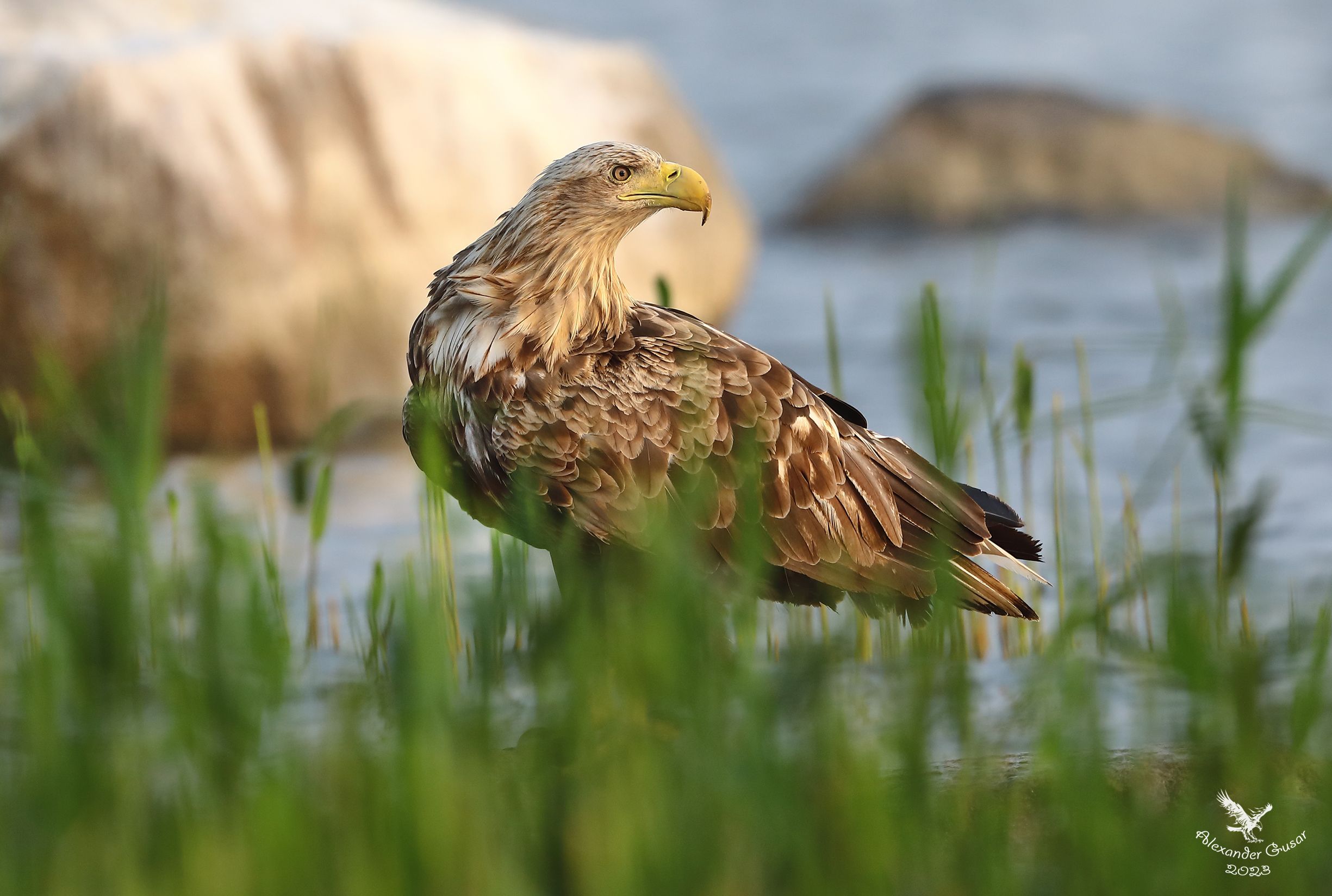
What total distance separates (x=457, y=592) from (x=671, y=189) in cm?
224

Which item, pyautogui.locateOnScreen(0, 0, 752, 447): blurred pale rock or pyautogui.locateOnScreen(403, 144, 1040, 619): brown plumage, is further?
pyautogui.locateOnScreen(0, 0, 752, 447): blurred pale rock

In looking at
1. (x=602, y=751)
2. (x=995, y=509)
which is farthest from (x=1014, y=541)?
(x=602, y=751)

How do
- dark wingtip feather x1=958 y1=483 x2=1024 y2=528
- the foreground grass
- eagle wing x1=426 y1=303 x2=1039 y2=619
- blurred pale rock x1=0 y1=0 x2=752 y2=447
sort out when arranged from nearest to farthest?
the foreground grass
eagle wing x1=426 y1=303 x2=1039 y2=619
dark wingtip feather x1=958 y1=483 x2=1024 y2=528
blurred pale rock x1=0 y1=0 x2=752 y2=447

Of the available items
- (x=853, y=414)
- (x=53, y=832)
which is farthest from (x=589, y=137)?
(x=53, y=832)

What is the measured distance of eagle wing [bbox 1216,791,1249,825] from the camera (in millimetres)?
3418

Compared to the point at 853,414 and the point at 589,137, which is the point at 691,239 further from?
the point at 853,414

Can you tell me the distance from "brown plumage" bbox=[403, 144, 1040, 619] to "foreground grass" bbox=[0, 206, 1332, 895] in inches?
34.4

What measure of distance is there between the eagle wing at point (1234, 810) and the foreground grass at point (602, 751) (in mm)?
33

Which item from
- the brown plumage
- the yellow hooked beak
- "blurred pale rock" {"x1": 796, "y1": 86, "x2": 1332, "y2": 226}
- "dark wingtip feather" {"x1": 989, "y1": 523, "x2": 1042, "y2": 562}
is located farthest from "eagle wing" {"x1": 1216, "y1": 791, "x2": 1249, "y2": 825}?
"blurred pale rock" {"x1": 796, "y1": 86, "x2": 1332, "y2": 226}

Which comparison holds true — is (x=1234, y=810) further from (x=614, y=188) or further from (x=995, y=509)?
(x=614, y=188)

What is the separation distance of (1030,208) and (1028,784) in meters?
12.8

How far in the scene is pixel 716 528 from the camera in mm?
4930

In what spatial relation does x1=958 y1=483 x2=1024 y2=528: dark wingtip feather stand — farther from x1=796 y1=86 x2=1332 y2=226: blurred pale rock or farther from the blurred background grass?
x1=796 y1=86 x2=1332 y2=226: blurred pale rock

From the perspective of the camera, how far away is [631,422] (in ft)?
15.8
